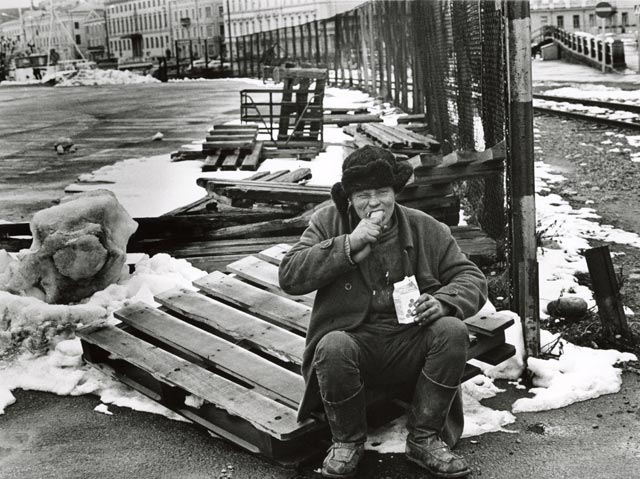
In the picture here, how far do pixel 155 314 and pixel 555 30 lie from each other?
47.4 m

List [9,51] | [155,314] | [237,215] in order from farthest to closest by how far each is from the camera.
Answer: [9,51] → [237,215] → [155,314]

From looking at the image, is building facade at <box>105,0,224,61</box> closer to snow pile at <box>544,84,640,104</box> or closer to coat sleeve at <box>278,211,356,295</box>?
snow pile at <box>544,84,640,104</box>

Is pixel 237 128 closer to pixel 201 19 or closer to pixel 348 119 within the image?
pixel 348 119

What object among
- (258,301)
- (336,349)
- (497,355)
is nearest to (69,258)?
(258,301)

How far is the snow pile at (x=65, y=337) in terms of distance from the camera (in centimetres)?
463

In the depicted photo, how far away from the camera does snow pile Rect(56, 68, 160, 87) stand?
56531 mm

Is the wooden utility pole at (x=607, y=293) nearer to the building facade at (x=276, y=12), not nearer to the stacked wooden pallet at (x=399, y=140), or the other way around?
the stacked wooden pallet at (x=399, y=140)

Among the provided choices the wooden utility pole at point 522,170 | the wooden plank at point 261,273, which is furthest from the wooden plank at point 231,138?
the wooden utility pole at point 522,170

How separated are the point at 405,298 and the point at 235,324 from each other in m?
1.50

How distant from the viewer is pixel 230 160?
12398mm

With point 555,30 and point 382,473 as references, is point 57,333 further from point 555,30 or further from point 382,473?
point 555,30

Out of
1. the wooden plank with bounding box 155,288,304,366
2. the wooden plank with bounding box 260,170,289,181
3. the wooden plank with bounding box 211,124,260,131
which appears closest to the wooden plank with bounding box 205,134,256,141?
the wooden plank with bounding box 211,124,260,131

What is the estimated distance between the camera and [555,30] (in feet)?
159

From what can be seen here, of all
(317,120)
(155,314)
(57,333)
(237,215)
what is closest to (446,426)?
(155,314)
